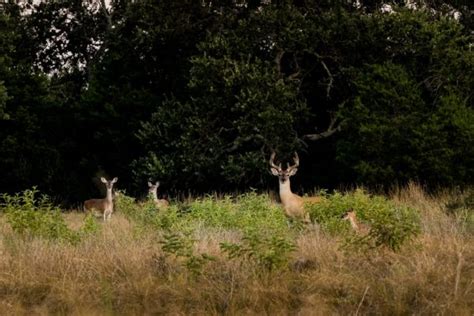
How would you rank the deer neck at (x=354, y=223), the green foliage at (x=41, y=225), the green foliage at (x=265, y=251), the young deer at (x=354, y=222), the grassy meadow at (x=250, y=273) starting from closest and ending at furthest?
1. the grassy meadow at (x=250, y=273)
2. the green foliage at (x=265, y=251)
3. the young deer at (x=354, y=222)
4. the green foliage at (x=41, y=225)
5. the deer neck at (x=354, y=223)

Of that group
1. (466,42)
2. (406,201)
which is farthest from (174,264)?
(466,42)

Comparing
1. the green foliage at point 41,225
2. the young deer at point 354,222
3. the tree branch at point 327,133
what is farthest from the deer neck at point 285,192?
the tree branch at point 327,133

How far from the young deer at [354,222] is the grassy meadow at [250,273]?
23 centimetres

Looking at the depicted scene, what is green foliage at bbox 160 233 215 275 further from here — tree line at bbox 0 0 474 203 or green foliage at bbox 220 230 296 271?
tree line at bbox 0 0 474 203

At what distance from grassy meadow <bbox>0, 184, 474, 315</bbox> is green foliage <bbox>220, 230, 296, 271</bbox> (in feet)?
0.03

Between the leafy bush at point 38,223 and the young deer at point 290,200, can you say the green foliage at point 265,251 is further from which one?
the young deer at point 290,200

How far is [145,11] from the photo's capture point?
22.5 meters

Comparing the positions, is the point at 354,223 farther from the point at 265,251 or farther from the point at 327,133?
the point at 327,133

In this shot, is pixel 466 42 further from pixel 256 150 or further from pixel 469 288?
pixel 469 288

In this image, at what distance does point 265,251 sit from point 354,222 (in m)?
2.84

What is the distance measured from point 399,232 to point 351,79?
531 inches

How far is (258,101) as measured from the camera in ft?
66.1

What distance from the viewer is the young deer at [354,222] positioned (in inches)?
379

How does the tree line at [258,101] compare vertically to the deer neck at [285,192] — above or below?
above
